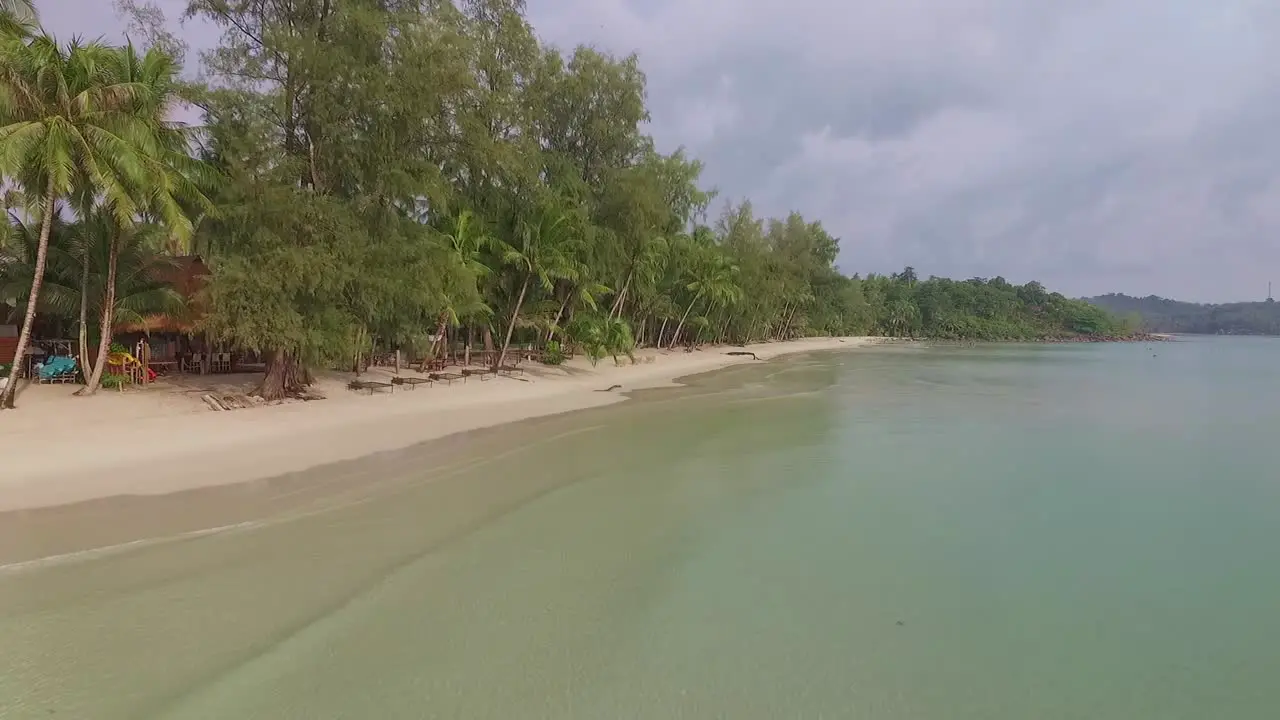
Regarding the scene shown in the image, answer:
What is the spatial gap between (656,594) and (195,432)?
9.67 m

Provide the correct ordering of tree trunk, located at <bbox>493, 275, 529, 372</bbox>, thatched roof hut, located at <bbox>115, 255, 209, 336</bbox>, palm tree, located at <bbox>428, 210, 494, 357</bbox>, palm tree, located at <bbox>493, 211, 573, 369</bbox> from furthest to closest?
tree trunk, located at <bbox>493, 275, 529, 372</bbox> → palm tree, located at <bbox>493, 211, 573, 369</bbox> → palm tree, located at <bbox>428, 210, 494, 357</bbox> → thatched roof hut, located at <bbox>115, 255, 209, 336</bbox>

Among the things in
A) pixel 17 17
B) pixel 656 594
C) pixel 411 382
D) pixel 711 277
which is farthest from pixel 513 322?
pixel 711 277

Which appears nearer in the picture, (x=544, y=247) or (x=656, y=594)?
(x=656, y=594)

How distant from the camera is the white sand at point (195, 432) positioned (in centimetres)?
905

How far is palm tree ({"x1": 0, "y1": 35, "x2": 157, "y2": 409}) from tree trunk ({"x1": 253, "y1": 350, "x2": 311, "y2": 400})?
396 cm

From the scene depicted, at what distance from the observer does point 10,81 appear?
12289 millimetres

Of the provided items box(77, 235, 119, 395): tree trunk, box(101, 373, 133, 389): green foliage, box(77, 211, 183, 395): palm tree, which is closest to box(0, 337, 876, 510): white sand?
box(77, 235, 119, 395): tree trunk

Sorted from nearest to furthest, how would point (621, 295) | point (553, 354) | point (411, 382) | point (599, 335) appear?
point (411, 382)
point (599, 335)
point (553, 354)
point (621, 295)

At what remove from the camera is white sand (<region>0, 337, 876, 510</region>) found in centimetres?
905

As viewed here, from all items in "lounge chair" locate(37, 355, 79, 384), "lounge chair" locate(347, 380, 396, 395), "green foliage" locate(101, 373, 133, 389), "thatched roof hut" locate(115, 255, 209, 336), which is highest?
"thatched roof hut" locate(115, 255, 209, 336)

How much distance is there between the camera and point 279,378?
16109mm

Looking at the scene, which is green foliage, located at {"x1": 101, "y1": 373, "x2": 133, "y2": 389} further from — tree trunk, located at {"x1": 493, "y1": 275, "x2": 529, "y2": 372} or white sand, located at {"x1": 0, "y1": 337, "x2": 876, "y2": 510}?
tree trunk, located at {"x1": 493, "y1": 275, "x2": 529, "y2": 372}

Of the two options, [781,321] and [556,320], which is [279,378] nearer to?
[556,320]

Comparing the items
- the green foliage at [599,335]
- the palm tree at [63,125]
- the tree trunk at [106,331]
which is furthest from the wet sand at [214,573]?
the green foliage at [599,335]
